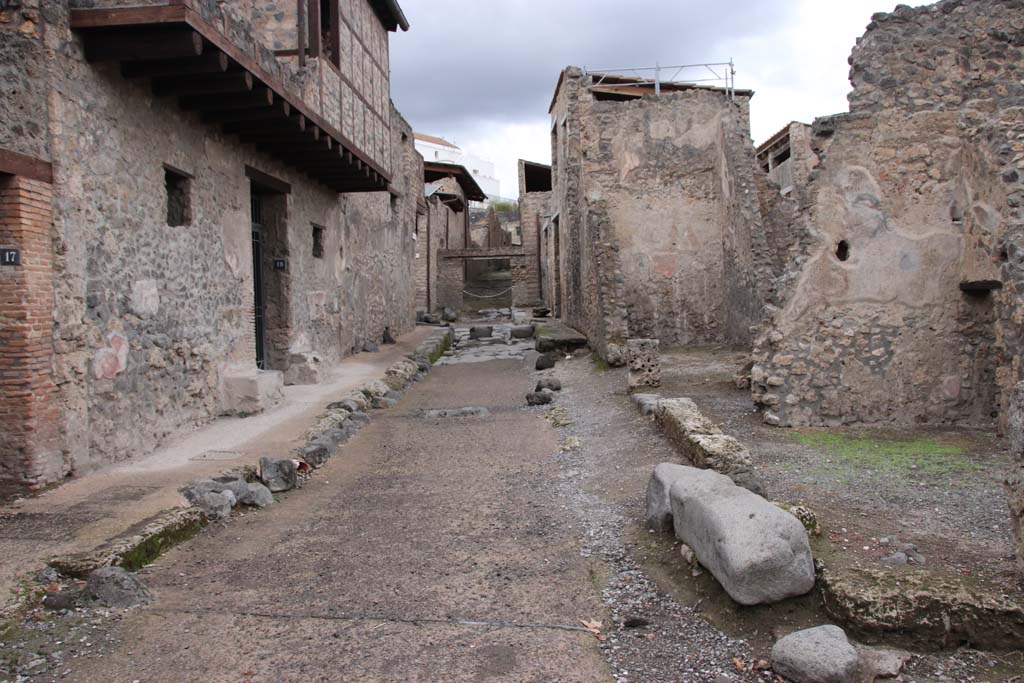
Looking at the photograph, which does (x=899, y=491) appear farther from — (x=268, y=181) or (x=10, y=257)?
(x=268, y=181)

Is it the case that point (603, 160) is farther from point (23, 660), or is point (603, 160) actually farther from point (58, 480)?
point (23, 660)

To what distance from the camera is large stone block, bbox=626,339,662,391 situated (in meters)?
9.61

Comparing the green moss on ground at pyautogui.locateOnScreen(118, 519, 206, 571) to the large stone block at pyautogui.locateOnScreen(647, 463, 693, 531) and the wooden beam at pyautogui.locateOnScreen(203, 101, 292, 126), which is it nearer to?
the large stone block at pyautogui.locateOnScreen(647, 463, 693, 531)

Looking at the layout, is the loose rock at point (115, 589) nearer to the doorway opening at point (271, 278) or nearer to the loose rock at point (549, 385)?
the doorway opening at point (271, 278)

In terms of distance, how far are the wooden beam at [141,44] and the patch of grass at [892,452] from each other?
5822 millimetres

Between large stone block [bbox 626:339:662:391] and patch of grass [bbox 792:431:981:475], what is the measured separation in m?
3.08

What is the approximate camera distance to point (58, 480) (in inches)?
214

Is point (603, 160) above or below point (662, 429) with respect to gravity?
above

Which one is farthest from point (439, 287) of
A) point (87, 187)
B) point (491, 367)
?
point (87, 187)

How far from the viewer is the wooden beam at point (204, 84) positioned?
6.96m

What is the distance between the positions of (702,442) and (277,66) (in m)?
6.52

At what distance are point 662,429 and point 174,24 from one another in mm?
5226

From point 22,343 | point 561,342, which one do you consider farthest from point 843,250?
point 561,342

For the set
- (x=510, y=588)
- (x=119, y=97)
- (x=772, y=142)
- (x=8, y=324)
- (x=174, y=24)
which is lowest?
(x=510, y=588)
